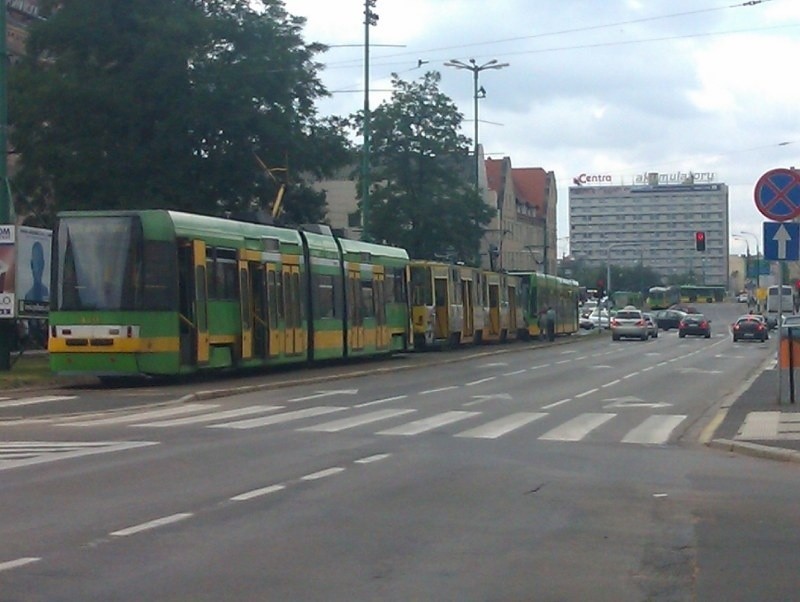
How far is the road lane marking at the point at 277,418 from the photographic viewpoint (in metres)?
19.6

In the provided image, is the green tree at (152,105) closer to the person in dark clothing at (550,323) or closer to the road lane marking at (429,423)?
the road lane marking at (429,423)

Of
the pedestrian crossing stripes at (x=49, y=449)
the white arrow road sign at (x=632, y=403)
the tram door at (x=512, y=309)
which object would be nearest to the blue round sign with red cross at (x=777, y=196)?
the white arrow road sign at (x=632, y=403)

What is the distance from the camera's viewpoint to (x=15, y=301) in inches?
1127

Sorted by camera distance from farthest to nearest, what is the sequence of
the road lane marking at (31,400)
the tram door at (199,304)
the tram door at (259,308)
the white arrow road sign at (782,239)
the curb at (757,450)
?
the tram door at (259,308)
the tram door at (199,304)
the road lane marking at (31,400)
the white arrow road sign at (782,239)
the curb at (757,450)

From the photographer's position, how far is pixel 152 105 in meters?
45.6

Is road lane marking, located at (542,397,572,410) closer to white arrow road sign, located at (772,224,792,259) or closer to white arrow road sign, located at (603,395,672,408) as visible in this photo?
white arrow road sign, located at (603,395,672,408)

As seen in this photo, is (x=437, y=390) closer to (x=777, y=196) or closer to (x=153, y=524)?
(x=777, y=196)

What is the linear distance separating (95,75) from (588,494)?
3638 centimetres

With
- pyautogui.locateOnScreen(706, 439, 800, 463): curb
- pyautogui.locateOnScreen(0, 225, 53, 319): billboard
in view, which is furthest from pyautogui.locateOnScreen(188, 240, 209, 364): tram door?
pyautogui.locateOnScreen(706, 439, 800, 463): curb

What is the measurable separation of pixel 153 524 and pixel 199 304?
1775 centimetres

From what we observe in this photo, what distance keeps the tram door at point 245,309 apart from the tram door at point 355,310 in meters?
7.98

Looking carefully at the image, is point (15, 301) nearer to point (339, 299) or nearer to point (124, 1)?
point (339, 299)

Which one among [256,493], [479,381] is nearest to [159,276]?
[479,381]

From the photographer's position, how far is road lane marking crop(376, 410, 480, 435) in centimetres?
1908
